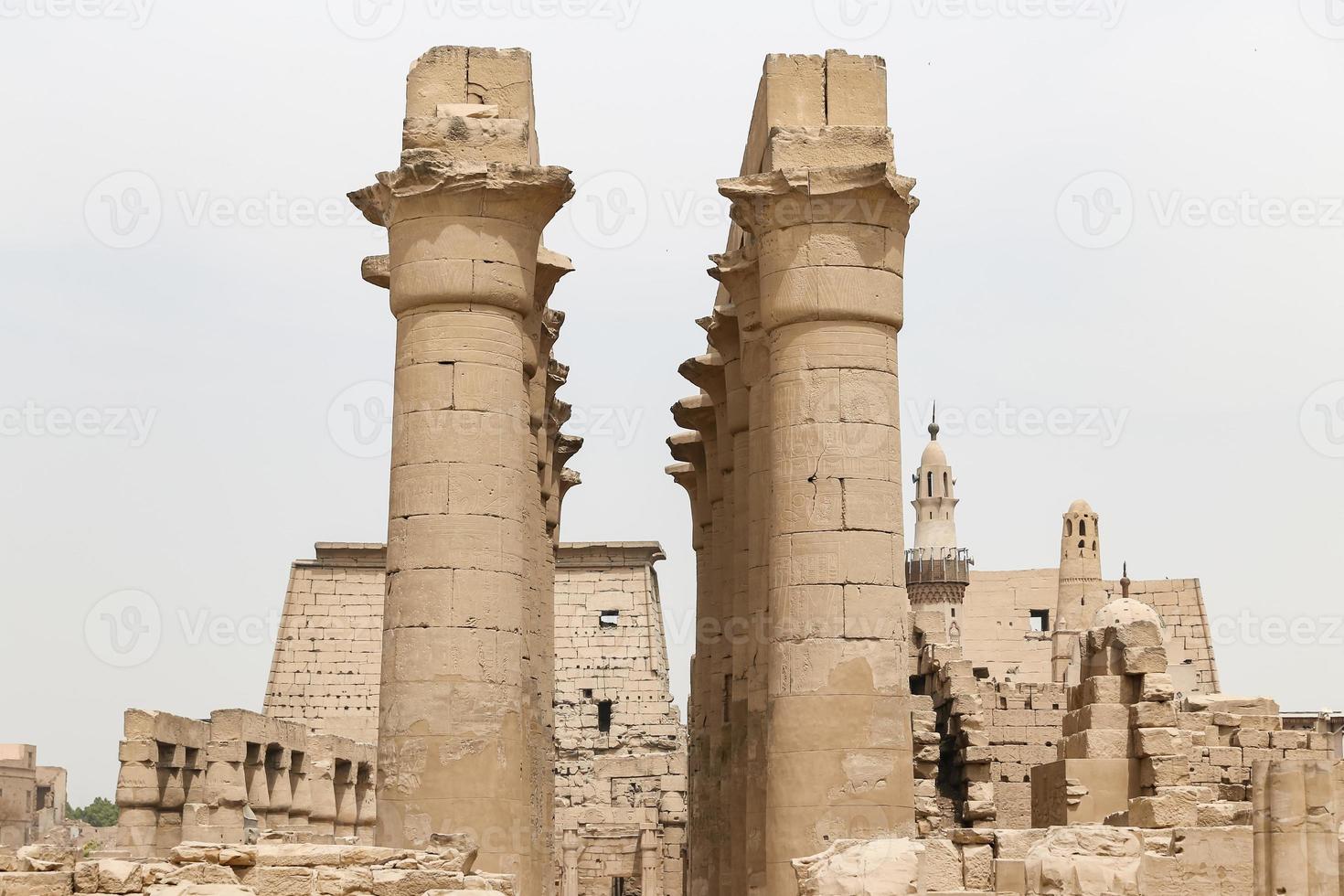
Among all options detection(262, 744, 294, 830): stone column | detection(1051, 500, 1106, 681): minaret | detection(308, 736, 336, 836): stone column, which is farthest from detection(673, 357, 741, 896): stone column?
detection(1051, 500, 1106, 681): minaret

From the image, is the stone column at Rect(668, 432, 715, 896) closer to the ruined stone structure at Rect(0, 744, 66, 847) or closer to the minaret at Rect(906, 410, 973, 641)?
the ruined stone structure at Rect(0, 744, 66, 847)

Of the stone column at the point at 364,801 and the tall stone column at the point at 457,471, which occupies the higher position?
the tall stone column at the point at 457,471

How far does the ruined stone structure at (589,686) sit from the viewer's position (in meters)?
44.8

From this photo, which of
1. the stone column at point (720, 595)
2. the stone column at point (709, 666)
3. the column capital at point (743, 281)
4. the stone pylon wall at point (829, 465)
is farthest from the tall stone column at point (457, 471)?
the stone column at point (709, 666)

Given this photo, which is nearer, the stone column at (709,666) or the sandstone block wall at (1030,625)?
the stone column at (709,666)

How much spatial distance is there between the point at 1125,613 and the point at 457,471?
27.7ft

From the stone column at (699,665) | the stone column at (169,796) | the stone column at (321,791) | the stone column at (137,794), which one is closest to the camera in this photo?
the stone column at (137,794)

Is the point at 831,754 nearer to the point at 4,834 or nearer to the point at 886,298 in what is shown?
the point at 886,298

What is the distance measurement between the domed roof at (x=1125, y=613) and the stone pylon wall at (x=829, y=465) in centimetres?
474

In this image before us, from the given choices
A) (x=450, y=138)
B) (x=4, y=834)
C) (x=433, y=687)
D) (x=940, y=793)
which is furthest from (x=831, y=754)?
(x=4, y=834)

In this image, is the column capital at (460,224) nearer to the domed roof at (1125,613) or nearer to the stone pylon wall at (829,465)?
the stone pylon wall at (829,465)

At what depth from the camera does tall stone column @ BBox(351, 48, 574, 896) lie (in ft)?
60.3

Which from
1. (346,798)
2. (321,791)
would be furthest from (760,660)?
(346,798)

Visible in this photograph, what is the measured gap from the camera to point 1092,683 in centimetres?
2216
